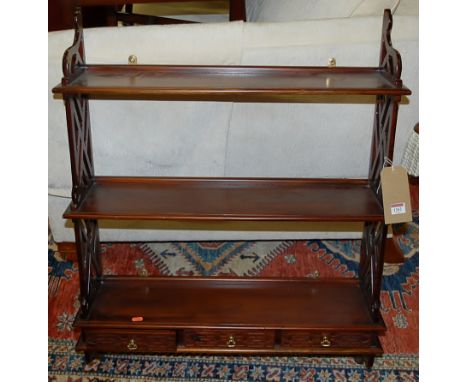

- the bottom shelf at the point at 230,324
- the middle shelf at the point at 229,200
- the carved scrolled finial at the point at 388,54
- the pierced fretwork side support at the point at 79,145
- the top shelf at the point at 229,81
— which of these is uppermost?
the carved scrolled finial at the point at 388,54

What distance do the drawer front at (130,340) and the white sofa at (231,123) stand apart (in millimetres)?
479

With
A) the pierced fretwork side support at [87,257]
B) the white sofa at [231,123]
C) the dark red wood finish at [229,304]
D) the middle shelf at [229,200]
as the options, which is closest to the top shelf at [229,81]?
the white sofa at [231,123]

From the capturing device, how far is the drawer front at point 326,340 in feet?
5.81

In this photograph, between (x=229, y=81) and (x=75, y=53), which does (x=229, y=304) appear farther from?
(x=75, y=53)

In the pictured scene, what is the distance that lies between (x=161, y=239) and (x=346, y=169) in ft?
2.43

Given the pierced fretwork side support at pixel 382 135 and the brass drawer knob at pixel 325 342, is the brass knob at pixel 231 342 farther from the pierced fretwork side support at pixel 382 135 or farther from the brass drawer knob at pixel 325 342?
the pierced fretwork side support at pixel 382 135

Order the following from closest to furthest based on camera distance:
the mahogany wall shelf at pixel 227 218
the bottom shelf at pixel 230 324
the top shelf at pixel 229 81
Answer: the top shelf at pixel 229 81, the mahogany wall shelf at pixel 227 218, the bottom shelf at pixel 230 324

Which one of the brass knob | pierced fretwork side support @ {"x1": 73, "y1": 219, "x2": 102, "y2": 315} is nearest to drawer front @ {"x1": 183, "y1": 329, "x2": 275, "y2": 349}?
the brass knob

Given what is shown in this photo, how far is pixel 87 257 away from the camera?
1.82 m

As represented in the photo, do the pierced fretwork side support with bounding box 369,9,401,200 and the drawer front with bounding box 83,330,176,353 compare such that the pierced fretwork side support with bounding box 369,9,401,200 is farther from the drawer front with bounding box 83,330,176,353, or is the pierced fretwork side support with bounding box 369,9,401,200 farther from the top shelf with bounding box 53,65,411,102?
the drawer front with bounding box 83,330,176,353

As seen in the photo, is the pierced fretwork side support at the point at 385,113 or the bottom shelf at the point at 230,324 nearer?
the pierced fretwork side support at the point at 385,113

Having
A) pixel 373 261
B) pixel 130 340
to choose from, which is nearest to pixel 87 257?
pixel 130 340

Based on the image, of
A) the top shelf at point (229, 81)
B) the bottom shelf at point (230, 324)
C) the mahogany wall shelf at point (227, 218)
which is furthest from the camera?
the bottom shelf at point (230, 324)

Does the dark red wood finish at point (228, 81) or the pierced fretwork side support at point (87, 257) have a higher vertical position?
the dark red wood finish at point (228, 81)
